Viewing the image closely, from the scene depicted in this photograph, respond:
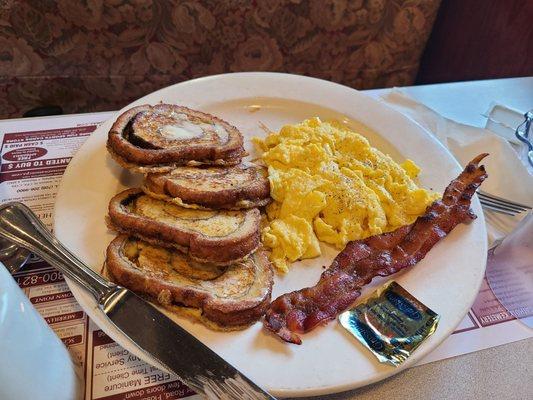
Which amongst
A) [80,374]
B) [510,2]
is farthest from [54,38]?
[510,2]

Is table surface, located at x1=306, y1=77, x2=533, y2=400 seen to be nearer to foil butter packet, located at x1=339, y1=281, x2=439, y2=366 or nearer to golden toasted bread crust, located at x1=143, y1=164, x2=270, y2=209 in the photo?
foil butter packet, located at x1=339, y1=281, x2=439, y2=366

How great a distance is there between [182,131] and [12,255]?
809 millimetres

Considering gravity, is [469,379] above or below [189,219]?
below

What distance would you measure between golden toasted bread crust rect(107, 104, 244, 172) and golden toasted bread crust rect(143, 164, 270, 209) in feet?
0.17

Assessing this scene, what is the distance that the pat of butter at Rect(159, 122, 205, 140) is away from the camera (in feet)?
5.90

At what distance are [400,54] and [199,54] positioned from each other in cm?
171

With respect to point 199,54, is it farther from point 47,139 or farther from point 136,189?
point 136,189

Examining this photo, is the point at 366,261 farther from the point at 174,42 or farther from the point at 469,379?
the point at 174,42

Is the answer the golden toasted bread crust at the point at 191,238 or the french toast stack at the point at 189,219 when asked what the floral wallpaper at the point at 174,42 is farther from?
the golden toasted bread crust at the point at 191,238

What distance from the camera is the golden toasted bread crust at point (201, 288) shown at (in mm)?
1281

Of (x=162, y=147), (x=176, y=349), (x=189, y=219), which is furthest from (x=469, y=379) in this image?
(x=162, y=147)

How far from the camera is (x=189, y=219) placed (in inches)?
61.4

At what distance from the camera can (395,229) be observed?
5.87 feet

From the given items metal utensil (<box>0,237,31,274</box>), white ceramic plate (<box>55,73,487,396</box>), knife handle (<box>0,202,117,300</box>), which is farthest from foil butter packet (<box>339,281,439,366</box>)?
metal utensil (<box>0,237,31,274</box>)
